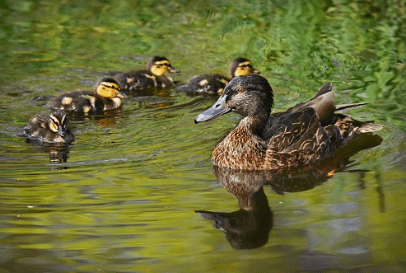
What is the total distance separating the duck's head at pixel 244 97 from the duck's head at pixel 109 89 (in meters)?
1.66

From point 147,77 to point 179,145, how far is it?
1923 mm

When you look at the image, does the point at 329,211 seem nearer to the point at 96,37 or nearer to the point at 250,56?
the point at 250,56

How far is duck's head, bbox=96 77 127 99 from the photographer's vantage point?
6797 mm

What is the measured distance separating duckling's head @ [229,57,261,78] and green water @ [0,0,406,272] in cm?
21

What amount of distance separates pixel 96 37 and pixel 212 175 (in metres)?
3.63

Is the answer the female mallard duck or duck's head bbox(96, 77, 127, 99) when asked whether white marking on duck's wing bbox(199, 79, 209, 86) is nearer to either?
duck's head bbox(96, 77, 127, 99)

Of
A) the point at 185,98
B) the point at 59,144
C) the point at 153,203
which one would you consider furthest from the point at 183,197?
the point at 185,98

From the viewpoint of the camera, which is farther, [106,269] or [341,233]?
[341,233]

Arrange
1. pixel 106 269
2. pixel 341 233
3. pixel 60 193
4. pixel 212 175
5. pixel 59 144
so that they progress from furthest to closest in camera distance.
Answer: pixel 59 144 < pixel 212 175 < pixel 60 193 < pixel 341 233 < pixel 106 269

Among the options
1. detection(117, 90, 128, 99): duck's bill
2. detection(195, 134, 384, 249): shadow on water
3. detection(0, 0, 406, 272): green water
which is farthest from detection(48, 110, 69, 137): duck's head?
detection(195, 134, 384, 249): shadow on water

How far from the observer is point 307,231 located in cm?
398

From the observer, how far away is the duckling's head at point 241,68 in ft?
23.5

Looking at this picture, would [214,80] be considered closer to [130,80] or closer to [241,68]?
[241,68]

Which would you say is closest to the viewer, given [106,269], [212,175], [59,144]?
[106,269]
